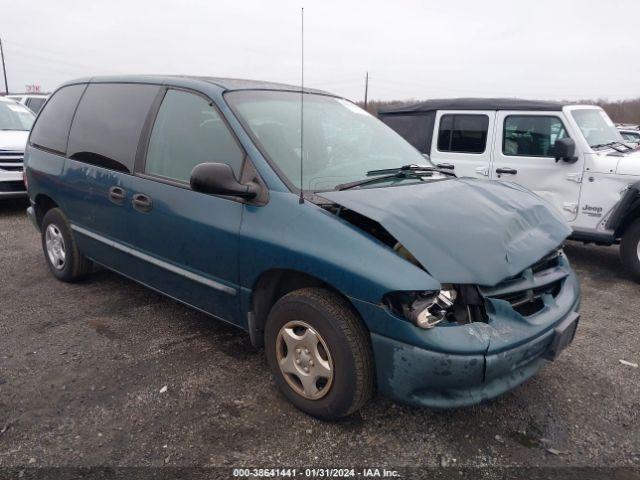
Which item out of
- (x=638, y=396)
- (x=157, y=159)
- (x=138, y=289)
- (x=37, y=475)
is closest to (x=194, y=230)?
(x=157, y=159)

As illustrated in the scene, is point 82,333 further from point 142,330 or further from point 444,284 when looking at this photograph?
point 444,284

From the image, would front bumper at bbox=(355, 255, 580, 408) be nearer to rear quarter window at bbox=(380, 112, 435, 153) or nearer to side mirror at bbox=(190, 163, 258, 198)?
side mirror at bbox=(190, 163, 258, 198)

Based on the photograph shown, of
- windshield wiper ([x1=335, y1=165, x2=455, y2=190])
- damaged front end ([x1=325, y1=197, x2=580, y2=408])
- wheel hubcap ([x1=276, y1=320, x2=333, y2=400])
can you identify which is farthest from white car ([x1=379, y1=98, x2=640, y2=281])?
wheel hubcap ([x1=276, y1=320, x2=333, y2=400])

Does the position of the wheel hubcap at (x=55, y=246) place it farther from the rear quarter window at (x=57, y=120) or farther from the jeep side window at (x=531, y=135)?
the jeep side window at (x=531, y=135)

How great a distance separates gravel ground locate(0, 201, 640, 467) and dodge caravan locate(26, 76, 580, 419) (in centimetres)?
27

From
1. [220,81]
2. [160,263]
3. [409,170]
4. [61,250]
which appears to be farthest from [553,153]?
[61,250]

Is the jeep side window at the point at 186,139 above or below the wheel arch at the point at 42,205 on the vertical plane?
above

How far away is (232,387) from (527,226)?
198 cm

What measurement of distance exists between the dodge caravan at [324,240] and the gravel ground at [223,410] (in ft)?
0.90

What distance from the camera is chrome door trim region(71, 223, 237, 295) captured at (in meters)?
2.99

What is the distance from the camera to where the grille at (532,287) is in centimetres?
247

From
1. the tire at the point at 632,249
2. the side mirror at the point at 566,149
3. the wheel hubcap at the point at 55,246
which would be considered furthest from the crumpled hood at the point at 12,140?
the tire at the point at 632,249

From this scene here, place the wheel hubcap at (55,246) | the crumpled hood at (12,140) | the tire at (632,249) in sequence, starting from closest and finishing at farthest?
the wheel hubcap at (55,246), the tire at (632,249), the crumpled hood at (12,140)

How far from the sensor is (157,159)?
132 inches
